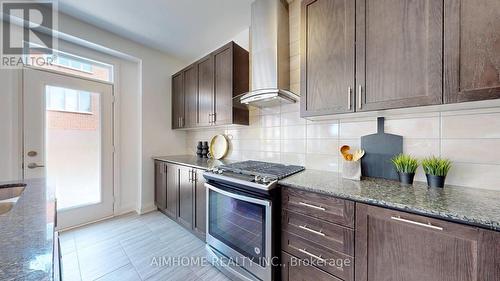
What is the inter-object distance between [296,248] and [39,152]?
10.0 ft

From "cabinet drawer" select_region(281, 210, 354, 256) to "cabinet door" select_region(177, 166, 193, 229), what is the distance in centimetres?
134

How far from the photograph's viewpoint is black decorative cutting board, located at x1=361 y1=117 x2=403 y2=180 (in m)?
1.43

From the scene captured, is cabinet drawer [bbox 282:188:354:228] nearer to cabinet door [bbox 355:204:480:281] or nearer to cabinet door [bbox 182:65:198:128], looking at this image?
cabinet door [bbox 355:204:480:281]

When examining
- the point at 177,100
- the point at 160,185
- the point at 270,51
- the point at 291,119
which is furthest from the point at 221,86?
the point at 160,185

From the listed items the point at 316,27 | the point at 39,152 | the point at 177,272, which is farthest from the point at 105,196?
the point at 316,27

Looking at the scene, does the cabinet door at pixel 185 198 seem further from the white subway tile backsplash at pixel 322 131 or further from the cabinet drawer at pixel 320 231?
the white subway tile backsplash at pixel 322 131

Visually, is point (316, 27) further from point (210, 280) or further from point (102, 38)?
point (102, 38)

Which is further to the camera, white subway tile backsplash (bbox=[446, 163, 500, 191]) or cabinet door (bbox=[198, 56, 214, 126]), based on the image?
cabinet door (bbox=[198, 56, 214, 126])

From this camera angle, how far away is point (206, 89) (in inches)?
99.7

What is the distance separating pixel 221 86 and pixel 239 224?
5.21 feet
